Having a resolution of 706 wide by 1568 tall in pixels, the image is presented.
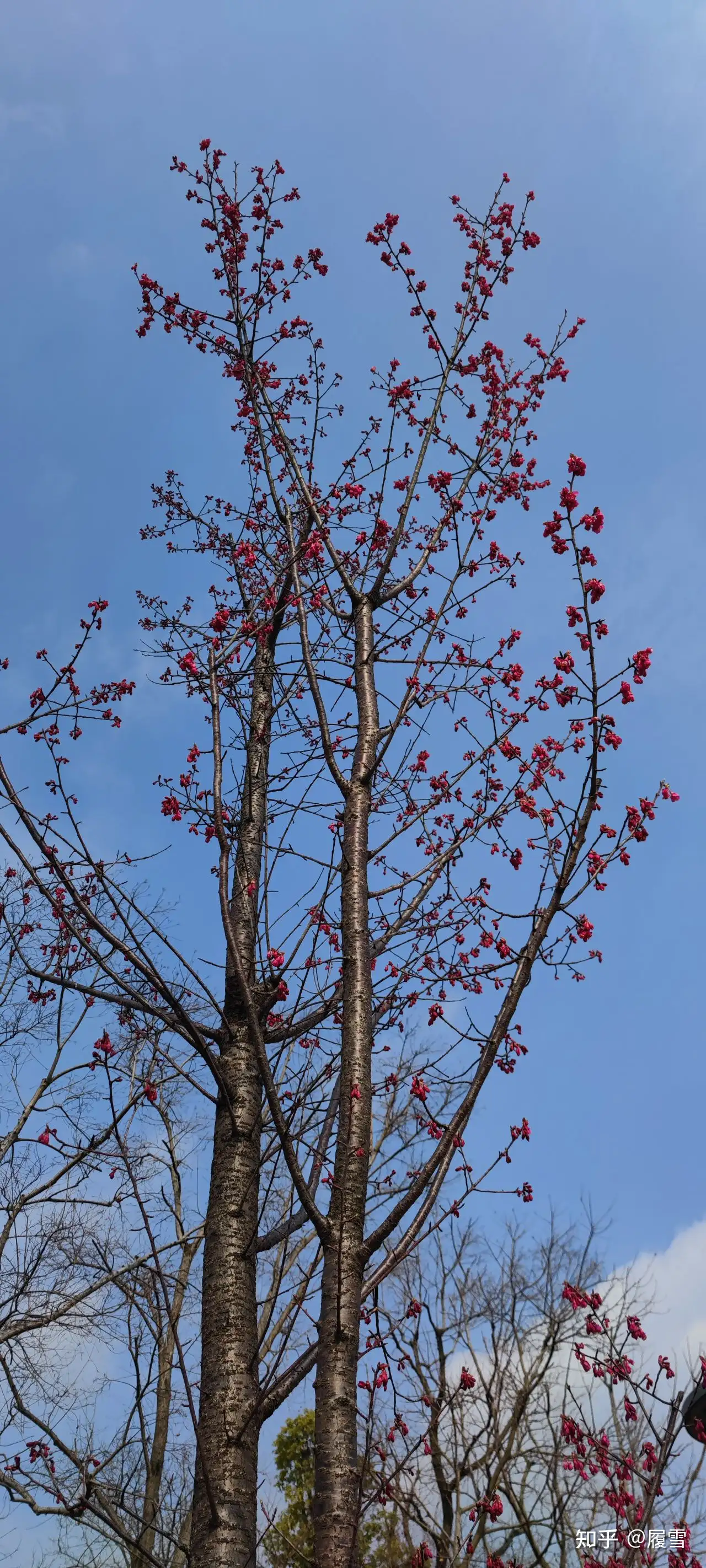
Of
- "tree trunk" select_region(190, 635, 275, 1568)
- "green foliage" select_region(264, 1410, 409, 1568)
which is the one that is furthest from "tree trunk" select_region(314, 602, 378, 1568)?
"green foliage" select_region(264, 1410, 409, 1568)

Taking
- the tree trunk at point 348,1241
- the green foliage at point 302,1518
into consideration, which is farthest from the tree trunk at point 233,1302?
the green foliage at point 302,1518

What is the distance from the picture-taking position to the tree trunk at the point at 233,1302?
3385 mm

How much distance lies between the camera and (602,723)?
11.2ft

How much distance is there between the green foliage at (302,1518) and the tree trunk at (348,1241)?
1294 centimetres

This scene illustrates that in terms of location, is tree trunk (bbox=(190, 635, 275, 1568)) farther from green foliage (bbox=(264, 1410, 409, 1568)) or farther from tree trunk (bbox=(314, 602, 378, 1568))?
green foliage (bbox=(264, 1410, 409, 1568))

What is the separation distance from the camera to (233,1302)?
382cm

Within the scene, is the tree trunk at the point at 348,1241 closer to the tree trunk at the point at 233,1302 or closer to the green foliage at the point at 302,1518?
the tree trunk at the point at 233,1302

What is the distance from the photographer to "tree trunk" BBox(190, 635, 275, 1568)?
3385 mm

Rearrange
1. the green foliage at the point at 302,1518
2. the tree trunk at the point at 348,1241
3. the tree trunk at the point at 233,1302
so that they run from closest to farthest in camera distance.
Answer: the tree trunk at the point at 348,1241, the tree trunk at the point at 233,1302, the green foliage at the point at 302,1518

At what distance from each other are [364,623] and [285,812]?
1229 millimetres

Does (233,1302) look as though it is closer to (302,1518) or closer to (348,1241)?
(348,1241)

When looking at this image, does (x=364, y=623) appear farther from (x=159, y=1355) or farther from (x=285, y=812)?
(x=159, y=1355)

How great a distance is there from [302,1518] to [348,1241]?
18.6 meters

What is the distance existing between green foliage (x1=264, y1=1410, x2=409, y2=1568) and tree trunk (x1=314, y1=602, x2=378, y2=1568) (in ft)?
42.5
